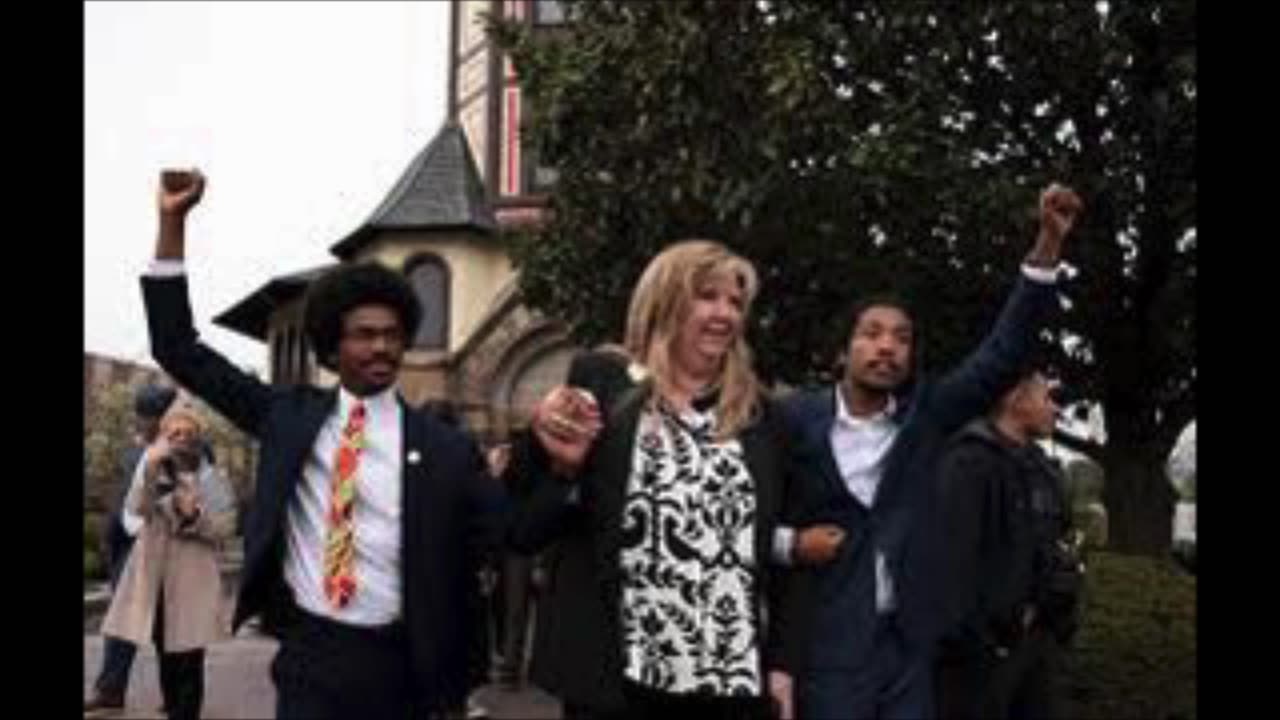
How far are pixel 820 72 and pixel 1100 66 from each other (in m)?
2.54

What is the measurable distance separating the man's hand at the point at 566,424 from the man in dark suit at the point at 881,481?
3.29 ft

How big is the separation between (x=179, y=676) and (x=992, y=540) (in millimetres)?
4297

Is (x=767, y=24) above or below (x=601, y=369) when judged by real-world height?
above

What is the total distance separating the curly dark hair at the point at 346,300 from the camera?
5.18 m

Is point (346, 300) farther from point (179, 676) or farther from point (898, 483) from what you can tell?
point (179, 676)

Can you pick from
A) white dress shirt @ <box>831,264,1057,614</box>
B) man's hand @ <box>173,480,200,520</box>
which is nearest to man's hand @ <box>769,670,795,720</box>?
white dress shirt @ <box>831,264,1057,614</box>

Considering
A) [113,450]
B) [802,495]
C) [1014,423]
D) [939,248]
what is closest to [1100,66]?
[939,248]

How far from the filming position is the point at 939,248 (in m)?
14.6

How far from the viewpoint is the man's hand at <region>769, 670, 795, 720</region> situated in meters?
4.72

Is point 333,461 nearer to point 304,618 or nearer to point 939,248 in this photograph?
point 304,618

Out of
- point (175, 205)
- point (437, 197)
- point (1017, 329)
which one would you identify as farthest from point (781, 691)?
point (437, 197)

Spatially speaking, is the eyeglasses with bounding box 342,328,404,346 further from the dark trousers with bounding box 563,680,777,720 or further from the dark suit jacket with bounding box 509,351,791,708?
the dark trousers with bounding box 563,680,777,720

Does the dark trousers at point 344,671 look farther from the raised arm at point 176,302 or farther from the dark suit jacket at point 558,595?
the raised arm at point 176,302

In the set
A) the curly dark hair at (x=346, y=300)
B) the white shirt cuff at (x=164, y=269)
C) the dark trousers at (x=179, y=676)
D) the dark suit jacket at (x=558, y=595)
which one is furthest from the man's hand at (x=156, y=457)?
the dark suit jacket at (x=558, y=595)
